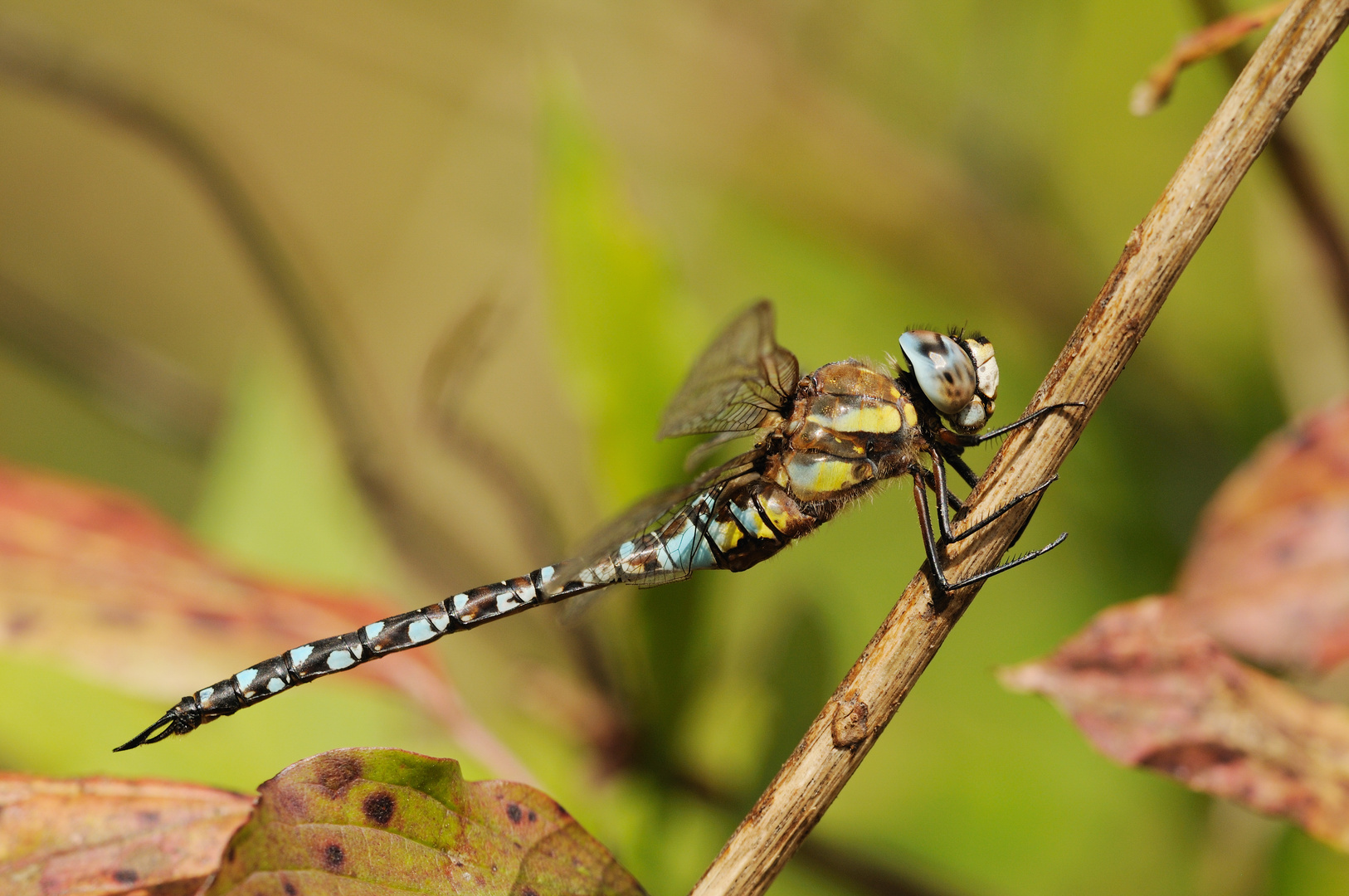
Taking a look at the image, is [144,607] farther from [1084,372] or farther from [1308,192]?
[1308,192]

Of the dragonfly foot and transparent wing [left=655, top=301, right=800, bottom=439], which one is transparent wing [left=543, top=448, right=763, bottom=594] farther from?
the dragonfly foot

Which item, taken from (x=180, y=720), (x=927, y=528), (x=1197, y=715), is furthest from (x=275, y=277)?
(x=1197, y=715)

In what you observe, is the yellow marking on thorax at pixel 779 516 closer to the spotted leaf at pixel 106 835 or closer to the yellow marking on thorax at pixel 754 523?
the yellow marking on thorax at pixel 754 523

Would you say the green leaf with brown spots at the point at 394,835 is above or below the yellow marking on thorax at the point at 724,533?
below

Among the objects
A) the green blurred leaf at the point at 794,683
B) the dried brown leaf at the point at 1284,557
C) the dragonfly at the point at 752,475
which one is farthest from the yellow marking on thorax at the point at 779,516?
the dried brown leaf at the point at 1284,557

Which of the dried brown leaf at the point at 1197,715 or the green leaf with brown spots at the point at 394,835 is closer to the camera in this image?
the green leaf with brown spots at the point at 394,835

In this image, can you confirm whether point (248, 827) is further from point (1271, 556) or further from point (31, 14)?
point (31, 14)

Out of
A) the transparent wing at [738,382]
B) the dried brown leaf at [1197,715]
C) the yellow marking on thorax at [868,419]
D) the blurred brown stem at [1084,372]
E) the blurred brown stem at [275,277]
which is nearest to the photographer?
the blurred brown stem at [1084,372]
